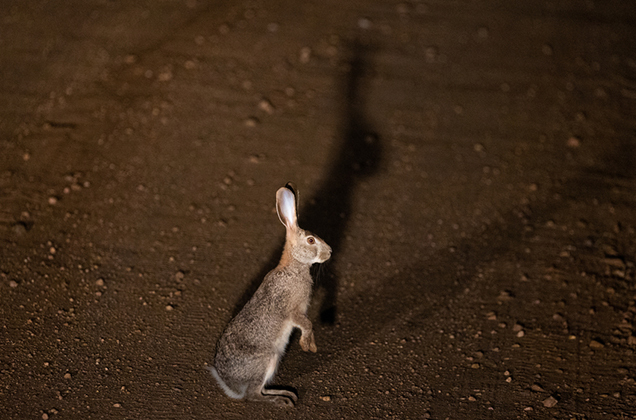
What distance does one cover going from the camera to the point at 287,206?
3.80 meters

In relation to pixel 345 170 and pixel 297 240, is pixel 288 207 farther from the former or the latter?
pixel 345 170

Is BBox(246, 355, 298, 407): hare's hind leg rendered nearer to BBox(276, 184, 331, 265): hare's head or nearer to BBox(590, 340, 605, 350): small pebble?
BBox(276, 184, 331, 265): hare's head

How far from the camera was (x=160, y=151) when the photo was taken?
19.1 feet

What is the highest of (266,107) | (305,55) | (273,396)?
(305,55)

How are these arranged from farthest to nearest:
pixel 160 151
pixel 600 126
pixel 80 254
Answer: pixel 600 126 < pixel 160 151 < pixel 80 254

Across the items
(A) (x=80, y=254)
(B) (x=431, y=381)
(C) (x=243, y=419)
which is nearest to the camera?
(C) (x=243, y=419)

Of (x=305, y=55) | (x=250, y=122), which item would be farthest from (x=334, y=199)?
(x=305, y=55)

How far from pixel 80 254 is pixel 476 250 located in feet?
10.8

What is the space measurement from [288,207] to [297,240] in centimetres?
24

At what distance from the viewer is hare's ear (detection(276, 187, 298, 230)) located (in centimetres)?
375

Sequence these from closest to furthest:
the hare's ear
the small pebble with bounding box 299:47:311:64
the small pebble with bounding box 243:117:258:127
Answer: the hare's ear → the small pebble with bounding box 243:117:258:127 → the small pebble with bounding box 299:47:311:64

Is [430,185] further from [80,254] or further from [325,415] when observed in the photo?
[80,254]

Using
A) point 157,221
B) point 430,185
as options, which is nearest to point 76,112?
point 157,221

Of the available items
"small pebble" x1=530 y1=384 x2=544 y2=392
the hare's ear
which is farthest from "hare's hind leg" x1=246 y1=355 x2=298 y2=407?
"small pebble" x1=530 y1=384 x2=544 y2=392
